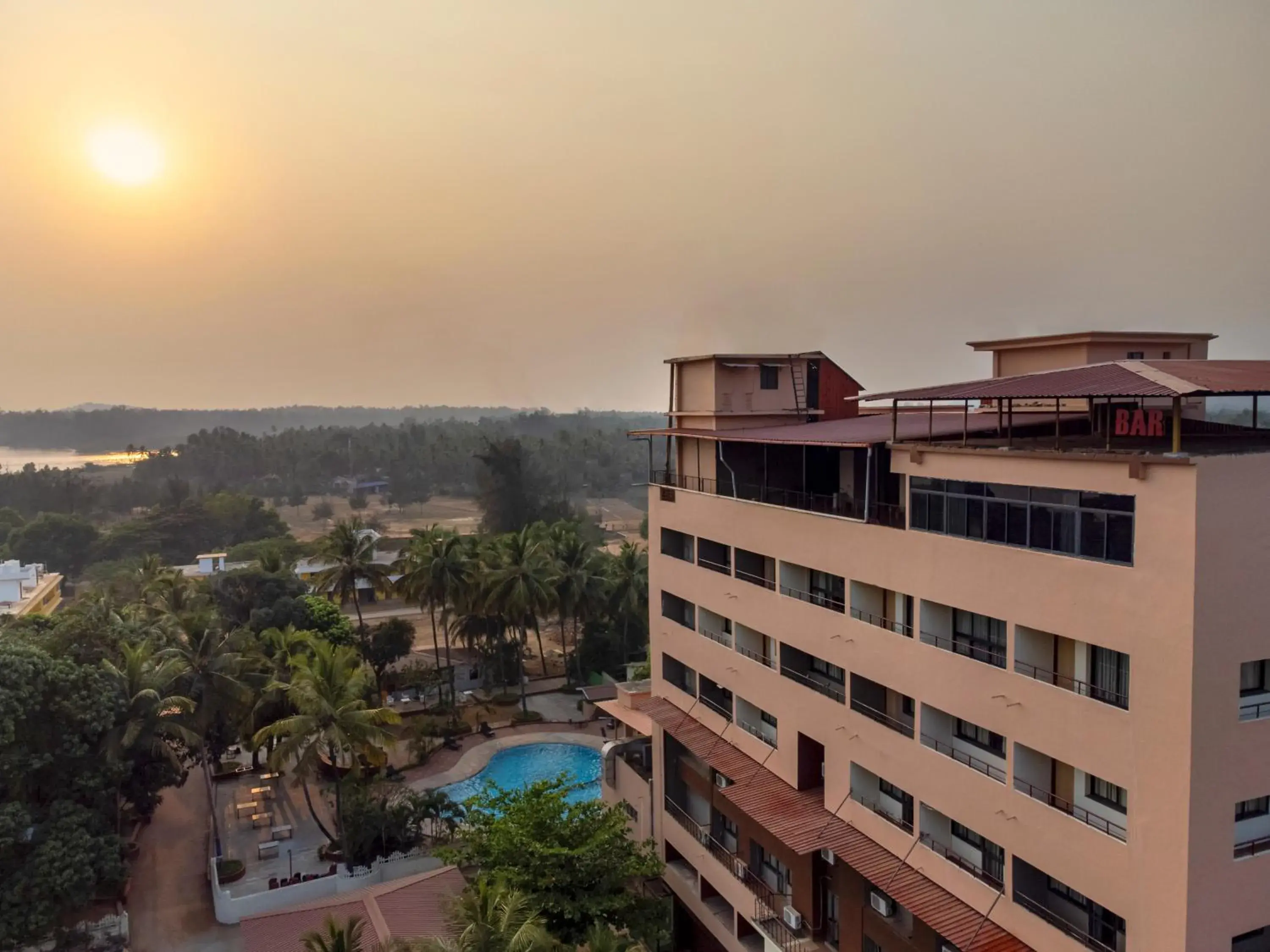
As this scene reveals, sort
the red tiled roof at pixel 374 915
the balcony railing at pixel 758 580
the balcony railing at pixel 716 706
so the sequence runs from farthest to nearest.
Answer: the balcony railing at pixel 716 706 < the balcony railing at pixel 758 580 < the red tiled roof at pixel 374 915

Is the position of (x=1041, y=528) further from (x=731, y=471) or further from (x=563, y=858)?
(x=563, y=858)

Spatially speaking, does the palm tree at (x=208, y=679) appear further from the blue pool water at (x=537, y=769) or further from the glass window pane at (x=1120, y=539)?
the glass window pane at (x=1120, y=539)

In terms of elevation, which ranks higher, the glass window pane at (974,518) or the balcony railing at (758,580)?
the glass window pane at (974,518)

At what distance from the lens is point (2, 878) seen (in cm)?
2095

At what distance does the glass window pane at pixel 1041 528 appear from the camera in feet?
44.9

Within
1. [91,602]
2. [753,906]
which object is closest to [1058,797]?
[753,906]

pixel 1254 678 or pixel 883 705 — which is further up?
pixel 1254 678

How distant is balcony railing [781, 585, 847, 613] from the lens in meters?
18.9

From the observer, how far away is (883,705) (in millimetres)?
17844

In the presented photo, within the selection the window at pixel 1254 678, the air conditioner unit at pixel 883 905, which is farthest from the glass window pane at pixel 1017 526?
the air conditioner unit at pixel 883 905

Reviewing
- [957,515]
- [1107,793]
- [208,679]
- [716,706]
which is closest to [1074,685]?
[1107,793]

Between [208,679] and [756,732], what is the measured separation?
60.5 feet

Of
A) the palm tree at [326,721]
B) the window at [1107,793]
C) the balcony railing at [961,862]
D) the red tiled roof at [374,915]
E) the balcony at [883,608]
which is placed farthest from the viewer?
the palm tree at [326,721]

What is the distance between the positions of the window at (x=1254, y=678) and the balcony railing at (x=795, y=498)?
227 inches
